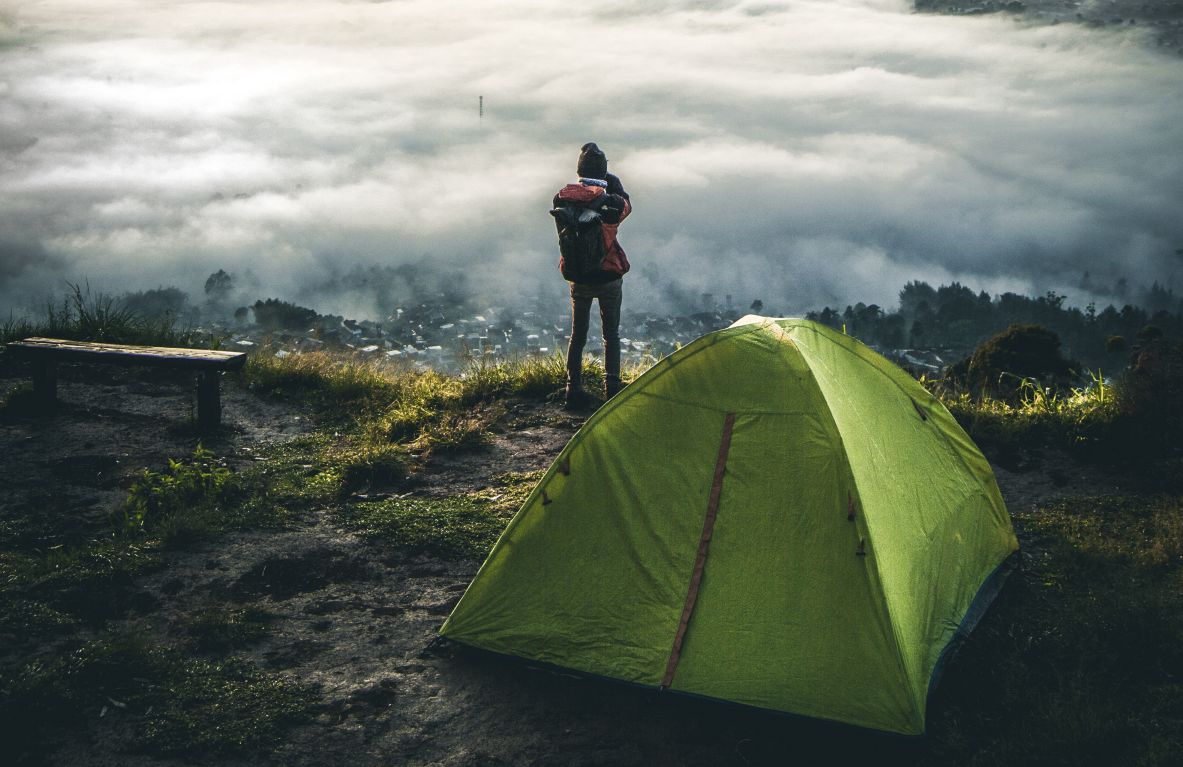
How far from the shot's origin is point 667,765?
3.52 metres

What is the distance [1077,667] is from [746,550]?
75.7 inches

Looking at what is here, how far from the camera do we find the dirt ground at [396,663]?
359cm

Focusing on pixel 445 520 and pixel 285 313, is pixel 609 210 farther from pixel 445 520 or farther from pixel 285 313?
pixel 285 313

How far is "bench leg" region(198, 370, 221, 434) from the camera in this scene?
8.18 meters

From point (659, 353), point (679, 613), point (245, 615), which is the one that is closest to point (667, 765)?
point (679, 613)

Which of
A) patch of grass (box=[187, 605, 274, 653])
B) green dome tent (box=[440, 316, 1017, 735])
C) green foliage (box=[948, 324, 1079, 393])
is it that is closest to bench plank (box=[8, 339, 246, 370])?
patch of grass (box=[187, 605, 274, 653])

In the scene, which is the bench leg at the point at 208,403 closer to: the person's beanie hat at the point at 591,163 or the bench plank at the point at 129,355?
the bench plank at the point at 129,355

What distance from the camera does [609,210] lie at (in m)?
7.19

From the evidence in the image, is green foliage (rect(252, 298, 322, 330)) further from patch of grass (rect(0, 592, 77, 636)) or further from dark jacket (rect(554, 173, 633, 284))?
patch of grass (rect(0, 592, 77, 636))

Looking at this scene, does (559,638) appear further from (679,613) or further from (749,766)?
(749,766)

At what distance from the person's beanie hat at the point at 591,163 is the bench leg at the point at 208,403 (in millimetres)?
4472

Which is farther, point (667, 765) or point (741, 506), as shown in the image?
point (741, 506)

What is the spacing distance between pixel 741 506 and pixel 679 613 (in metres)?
0.65

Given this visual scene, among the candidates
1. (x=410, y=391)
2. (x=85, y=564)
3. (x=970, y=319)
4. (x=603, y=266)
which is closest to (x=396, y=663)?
(x=85, y=564)
